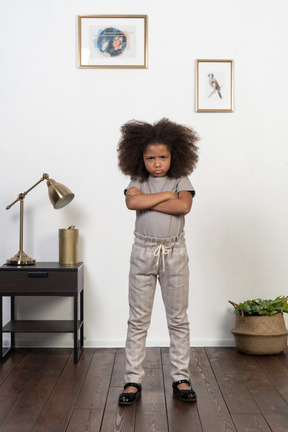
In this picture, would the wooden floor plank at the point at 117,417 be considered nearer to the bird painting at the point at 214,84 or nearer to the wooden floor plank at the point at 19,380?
the wooden floor plank at the point at 19,380

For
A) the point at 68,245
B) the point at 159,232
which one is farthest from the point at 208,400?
the point at 68,245

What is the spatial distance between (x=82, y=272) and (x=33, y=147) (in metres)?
0.81

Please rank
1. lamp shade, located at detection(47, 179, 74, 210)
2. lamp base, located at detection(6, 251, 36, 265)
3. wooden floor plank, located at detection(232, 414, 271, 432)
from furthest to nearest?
lamp base, located at detection(6, 251, 36, 265)
lamp shade, located at detection(47, 179, 74, 210)
wooden floor plank, located at detection(232, 414, 271, 432)

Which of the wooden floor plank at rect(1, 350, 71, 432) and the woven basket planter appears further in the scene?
the woven basket planter

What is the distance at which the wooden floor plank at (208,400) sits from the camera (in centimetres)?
199

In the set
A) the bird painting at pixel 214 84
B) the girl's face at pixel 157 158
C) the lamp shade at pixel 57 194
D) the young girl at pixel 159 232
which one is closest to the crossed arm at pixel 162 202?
the young girl at pixel 159 232

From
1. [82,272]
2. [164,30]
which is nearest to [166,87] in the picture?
[164,30]

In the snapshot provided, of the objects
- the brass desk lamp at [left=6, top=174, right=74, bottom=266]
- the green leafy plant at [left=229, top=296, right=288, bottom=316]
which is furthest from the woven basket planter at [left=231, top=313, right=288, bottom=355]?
the brass desk lamp at [left=6, top=174, right=74, bottom=266]

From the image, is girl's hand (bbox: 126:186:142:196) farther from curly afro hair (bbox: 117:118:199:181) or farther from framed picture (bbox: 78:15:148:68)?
framed picture (bbox: 78:15:148:68)

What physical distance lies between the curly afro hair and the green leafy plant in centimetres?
112

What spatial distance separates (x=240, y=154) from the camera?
3254 mm

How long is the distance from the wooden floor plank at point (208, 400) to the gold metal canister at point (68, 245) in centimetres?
89

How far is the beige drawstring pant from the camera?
2266 mm

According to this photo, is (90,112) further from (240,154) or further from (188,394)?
(188,394)
